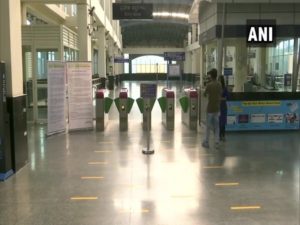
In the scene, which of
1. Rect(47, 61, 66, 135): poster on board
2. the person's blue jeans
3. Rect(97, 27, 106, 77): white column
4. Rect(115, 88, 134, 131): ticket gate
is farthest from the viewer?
Rect(97, 27, 106, 77): white column

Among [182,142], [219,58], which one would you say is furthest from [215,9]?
[182,142]

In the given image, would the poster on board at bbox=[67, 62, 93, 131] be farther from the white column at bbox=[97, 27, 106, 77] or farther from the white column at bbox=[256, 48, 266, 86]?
the white column at bbox=[97, 27, 106, 77]

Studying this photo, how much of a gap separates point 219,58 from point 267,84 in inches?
56.3

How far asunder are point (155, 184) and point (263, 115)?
18.3 feet

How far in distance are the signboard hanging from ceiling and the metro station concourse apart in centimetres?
269

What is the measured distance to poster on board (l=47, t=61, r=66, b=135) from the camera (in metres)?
10.3

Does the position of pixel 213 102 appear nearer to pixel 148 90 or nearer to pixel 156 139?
pixel 148 90

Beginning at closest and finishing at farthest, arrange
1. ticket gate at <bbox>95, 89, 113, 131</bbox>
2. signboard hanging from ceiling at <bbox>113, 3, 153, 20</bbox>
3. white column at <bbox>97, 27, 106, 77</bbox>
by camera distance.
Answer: ticket gate at <bbox>95, 89, 113, 131</bbox>, signboard hanging from ceiling at <bbox>113, 3, 153, 20</bbox>, white column at <bbox>97, 27, 106, 77</bbox>

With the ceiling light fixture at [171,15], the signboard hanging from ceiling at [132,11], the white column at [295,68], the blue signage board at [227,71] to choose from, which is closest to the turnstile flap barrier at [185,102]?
the blue signage board at [227,71]

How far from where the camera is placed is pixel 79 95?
36.1 ft

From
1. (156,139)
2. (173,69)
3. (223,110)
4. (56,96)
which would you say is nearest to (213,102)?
(223,110)

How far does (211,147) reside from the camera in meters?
8.86

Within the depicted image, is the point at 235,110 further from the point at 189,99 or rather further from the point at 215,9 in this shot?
the point at 215,9

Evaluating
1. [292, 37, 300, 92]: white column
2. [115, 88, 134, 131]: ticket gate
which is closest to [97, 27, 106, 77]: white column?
[115, 88, 134, 131]: ticket gate
